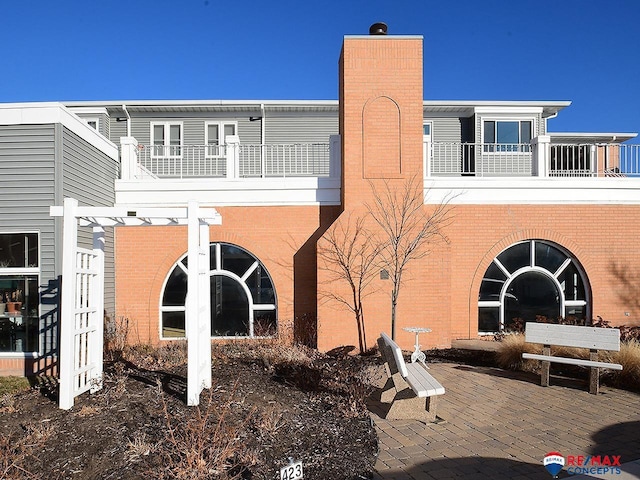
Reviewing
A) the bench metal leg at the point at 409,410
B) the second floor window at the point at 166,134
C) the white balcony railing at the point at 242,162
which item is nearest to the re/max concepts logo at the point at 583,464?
the bench metal leg at the point at 409,410

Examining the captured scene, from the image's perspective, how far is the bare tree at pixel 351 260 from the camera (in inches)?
386

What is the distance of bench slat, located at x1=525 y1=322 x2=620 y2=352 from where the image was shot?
22.9 ft

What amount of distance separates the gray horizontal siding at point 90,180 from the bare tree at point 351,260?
4599mm

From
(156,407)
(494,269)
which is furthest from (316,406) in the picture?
(494,269)

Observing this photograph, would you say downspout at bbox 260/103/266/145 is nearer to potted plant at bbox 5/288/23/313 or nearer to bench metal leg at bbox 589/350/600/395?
potted plant at bbox 5/288/23/313

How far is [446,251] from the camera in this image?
9914mm

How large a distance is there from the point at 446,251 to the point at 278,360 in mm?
4080

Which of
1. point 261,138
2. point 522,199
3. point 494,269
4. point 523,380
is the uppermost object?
point 261,138

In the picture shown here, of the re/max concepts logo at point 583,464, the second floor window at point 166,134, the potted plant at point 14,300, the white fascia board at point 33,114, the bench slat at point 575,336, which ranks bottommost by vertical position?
the re/max concepts logo at point 583,464

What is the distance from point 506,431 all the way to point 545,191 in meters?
7.04

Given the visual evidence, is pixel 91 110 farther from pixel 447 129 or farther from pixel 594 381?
pixel 594 381

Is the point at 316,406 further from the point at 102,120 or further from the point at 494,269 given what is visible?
the point at 102,120

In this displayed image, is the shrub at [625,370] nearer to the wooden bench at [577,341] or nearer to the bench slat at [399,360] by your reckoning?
the wooden bench at [577,341]

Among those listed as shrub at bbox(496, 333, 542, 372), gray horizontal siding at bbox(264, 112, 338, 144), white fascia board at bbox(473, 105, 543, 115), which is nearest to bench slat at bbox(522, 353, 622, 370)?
shrub at bbox(496, 333, 542, 372)
